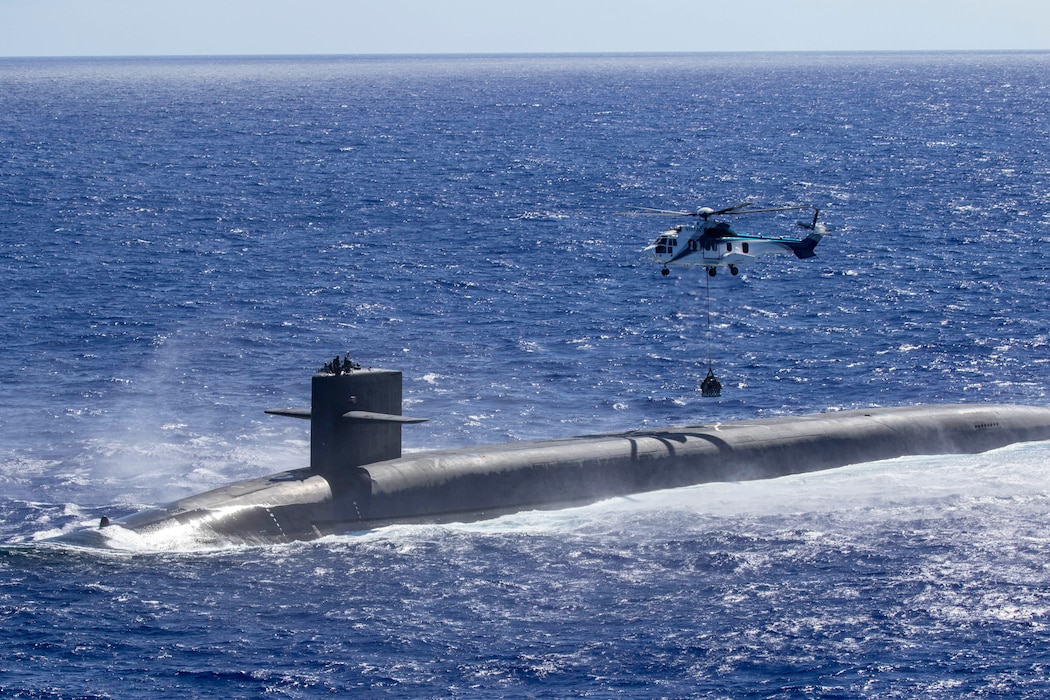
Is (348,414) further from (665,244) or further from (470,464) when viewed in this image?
(665,244)

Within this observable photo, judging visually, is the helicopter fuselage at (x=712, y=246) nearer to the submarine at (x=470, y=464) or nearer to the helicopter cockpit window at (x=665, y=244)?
the helicopter cockpit window at (x=665, y=244)

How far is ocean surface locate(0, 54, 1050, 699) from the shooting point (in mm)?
33125

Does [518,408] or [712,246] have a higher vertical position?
[712,246]

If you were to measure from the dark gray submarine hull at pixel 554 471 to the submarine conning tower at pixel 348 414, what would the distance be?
0.45 m

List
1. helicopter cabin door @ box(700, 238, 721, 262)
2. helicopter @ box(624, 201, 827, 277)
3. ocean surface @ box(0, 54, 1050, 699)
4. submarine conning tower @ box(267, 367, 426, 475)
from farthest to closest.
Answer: helicopter cabin door @ box(700, 238, 721, 262)
helicopter @ box(624, 201, 827, 277)
submarine conning tower @ box(267, 367, 426, 475)
ocean surface @ box(0, 54, 1050, 699)

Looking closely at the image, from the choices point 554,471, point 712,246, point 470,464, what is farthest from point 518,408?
point 470,464

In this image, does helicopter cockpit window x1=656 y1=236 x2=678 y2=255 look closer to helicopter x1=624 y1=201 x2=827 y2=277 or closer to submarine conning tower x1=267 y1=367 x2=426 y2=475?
helicopter x1=624 y1=201 x2=827 y2=277

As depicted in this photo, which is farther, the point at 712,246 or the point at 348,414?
the point at 712,246

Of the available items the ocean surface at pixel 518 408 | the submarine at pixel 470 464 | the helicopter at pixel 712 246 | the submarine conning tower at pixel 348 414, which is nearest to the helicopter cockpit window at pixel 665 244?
the helicopter at pixel 712 246

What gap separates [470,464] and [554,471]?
2.92 m

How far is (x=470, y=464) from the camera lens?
45562 mm

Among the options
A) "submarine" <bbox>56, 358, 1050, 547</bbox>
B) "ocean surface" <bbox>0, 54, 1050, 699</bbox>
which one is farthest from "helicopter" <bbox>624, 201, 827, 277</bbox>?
"ocean surface" <bbox>0, 54, 1050, 699</bbox>

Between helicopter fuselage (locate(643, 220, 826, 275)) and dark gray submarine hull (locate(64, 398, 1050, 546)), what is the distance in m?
6.11

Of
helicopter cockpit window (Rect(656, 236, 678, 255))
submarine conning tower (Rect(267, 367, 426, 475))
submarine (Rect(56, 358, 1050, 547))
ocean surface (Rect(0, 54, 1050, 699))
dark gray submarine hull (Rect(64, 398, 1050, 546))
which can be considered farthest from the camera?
helicopter cockpit window (Rect(656, 236, 678, 255))
